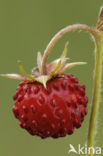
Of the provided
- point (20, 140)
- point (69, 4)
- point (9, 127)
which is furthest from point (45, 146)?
point (69, 4)

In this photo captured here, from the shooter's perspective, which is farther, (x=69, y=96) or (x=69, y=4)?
(x=69, y=4)

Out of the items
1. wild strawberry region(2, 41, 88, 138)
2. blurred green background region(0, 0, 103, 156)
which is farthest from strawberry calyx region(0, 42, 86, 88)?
blurred green background region(0, 0, 103, 156)

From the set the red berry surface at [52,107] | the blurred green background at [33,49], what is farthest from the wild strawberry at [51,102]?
the blurred green background at [33,49]

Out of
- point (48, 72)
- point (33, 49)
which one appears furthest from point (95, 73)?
point (33, 49)

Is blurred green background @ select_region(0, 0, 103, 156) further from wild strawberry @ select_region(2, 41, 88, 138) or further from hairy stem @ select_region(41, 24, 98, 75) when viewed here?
hairy stem @ select_region(41, 24, 98, 75)

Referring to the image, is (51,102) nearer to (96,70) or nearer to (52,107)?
(52,107)

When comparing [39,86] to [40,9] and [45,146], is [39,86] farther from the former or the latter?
[40,9]

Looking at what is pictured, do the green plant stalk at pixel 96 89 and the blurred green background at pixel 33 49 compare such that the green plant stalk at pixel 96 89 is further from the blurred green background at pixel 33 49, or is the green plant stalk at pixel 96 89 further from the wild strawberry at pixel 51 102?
the blurred green background at pixel 33 49
